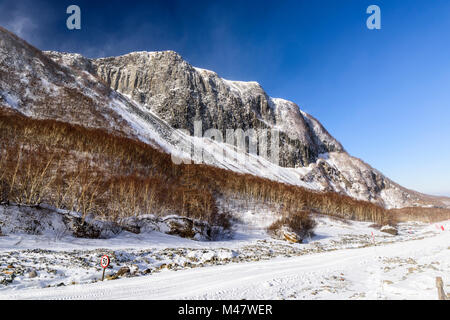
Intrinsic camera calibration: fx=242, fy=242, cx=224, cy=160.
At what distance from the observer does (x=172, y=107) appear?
110 meters

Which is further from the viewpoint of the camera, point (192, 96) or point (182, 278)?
point (192, 96)

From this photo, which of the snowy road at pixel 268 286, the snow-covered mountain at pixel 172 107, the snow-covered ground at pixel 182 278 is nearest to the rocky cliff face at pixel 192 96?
the snow-covered mountain at pixel 172 107

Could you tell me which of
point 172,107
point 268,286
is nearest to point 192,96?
point 172,107

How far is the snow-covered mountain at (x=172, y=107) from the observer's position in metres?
73.8

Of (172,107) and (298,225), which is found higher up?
(172,107)

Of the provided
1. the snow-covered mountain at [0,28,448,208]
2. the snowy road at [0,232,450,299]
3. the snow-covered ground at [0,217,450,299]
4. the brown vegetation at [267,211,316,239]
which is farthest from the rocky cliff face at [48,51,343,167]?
the snowy road at [0,232,450,299]

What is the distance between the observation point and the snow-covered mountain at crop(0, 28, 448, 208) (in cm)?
7381

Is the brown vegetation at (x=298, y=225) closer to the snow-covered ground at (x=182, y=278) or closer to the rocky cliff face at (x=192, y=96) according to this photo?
the snow-covered ground at (x=182, y=278)

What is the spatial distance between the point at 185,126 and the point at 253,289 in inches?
4037

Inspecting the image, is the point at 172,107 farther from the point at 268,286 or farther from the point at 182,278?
the point at 268,286

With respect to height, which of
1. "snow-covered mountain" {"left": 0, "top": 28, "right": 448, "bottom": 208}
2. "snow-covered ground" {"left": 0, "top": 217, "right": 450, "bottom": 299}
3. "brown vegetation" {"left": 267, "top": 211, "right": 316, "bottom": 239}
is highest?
"snow-covered mountain" {"left": 0, "top": 28, "right": 448, "bottom": 208}

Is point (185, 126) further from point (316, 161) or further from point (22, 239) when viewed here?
point (22, 239)

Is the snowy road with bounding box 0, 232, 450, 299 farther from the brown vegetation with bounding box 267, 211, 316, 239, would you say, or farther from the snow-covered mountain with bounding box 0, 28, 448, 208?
the snow-covered mountain with bounding box 0, 28, 448, 208
